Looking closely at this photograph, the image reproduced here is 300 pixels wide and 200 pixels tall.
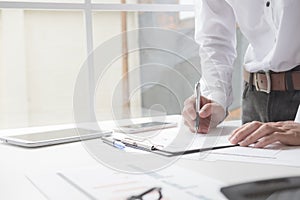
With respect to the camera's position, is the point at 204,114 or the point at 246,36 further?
the point at 246,36

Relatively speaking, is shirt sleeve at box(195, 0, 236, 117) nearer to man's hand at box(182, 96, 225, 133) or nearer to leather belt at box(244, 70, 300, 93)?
leather belt at box(244, 70, 300, 93)

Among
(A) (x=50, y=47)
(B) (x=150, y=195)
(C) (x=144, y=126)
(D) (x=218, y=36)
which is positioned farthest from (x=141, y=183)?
(A) (x=50, y=47)

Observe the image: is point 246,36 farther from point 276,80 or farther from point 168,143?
point 168,143

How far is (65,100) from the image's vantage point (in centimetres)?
281

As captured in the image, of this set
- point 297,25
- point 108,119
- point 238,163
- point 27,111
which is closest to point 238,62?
point 27,111

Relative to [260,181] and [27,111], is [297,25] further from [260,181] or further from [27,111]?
[27,111]

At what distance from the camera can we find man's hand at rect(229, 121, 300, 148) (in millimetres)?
1002

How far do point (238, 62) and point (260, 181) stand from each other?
2319mm

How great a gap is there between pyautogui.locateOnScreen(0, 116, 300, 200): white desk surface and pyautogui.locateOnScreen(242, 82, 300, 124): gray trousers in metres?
0.66

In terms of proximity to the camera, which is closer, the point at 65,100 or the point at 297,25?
the point at 297,25

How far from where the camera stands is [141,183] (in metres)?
0.72

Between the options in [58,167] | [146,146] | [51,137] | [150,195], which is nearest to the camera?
[150,195]

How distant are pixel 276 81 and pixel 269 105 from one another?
3.4 inches

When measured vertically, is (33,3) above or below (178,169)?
above
